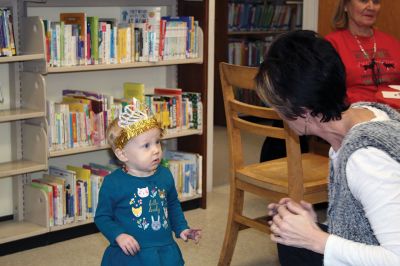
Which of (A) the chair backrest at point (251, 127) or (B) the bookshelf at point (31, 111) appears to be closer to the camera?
(A) the chair backrest at point (251, 127)

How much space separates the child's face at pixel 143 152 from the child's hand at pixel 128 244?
26 cm

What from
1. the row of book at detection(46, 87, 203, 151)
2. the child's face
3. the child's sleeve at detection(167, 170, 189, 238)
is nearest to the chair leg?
the row of book at detection(46, 87, 203, 151)

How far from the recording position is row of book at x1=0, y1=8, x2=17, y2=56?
3385 millimetres

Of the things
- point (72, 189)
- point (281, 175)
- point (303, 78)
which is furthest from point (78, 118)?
point (303, 78)

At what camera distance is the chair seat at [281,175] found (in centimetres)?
301

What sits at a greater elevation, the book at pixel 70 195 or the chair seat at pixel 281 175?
the chair seat at pixel 281 175

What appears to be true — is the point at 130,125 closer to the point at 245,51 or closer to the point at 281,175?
the point at 281,175

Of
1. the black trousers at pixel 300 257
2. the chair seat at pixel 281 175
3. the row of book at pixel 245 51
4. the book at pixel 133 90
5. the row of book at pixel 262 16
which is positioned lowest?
the black trousers at pixel 300 257

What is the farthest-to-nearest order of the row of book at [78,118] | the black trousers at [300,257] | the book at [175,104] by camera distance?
the book at [175,104], the row of book at [78,118], the black trousers at [300,257]

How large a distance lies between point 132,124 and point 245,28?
5.19 m

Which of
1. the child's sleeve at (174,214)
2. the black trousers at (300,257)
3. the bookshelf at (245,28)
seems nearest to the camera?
the black trousers at (300,257)

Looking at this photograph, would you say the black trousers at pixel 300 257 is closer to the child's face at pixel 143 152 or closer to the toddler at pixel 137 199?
the toddler at pixel 137 199

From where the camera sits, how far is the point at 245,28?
749 cm

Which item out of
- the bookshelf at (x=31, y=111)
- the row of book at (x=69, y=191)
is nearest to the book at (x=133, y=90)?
the bookshelf at (x=31, y=111)
